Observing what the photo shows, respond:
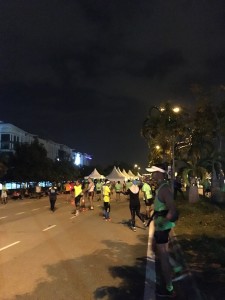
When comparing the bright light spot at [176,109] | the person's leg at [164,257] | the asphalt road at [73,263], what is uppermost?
the bright light spot at [176,109]

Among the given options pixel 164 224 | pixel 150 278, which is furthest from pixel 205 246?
pixel 164 224

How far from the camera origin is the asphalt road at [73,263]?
7.73 metres

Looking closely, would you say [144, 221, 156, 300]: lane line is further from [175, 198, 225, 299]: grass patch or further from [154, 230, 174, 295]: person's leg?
[175, 198, 225, 299]: grass patch

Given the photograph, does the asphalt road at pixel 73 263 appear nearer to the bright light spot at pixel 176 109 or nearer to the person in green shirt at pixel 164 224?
the person in green shirt at pixel 164 224

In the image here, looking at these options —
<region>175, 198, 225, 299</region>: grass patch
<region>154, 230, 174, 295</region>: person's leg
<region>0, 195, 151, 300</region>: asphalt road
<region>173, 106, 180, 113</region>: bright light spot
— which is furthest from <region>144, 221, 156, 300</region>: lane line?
<region>173, 106, 180, 113</region>: bright light spot

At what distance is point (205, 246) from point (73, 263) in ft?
12.0

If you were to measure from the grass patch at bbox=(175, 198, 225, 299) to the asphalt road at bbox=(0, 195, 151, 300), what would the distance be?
1.00 metres

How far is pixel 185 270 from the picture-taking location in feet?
30.2

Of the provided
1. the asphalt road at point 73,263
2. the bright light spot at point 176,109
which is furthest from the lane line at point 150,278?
the bright light spot at point 176,109

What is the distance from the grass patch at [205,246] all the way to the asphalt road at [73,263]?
39.3 inches

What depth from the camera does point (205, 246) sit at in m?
12.2

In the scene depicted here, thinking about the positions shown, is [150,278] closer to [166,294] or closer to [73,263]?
[166,294]

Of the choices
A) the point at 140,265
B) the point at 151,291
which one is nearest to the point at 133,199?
the point at 140,265

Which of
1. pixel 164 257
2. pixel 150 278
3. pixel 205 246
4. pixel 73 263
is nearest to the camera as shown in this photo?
pixel 164 257
